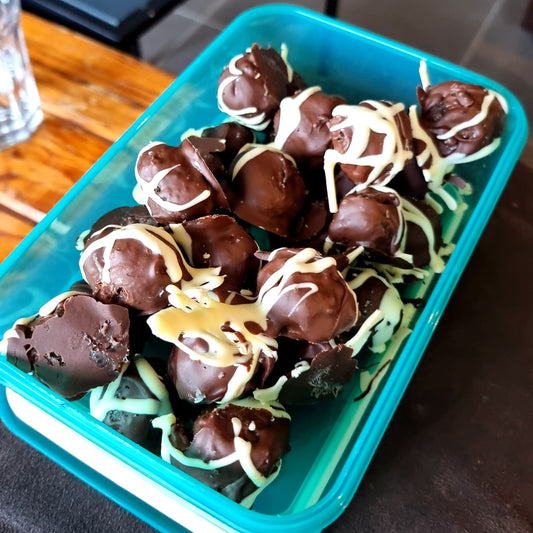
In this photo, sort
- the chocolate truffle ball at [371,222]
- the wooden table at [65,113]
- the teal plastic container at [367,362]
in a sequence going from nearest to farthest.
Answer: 1. the teal plastic container at [367,362]
2. the chocolate truffle ball at [371,222]
3. the wooden table at [65,113]

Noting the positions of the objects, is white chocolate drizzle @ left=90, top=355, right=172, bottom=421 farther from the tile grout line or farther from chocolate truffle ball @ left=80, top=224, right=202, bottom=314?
the tile grout line

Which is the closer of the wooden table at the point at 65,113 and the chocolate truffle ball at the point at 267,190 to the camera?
the chocolate truffle ball at the point at 267,190

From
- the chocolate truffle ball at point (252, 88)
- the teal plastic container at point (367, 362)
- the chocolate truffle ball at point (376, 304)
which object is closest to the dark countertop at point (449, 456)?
the teal plastic container at point (367, 362)

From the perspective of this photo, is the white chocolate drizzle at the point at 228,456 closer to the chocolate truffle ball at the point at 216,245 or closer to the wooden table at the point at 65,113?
the chocolate truffle ball at the point at 216,245

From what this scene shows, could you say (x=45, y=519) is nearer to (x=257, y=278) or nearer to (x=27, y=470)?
(x=27, y=470)

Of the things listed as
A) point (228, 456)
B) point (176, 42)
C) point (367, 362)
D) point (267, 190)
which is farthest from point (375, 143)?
point (176, 42)

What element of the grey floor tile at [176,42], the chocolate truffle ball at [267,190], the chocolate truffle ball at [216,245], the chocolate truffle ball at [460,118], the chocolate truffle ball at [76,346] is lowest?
the grey floor tile at [176,42]

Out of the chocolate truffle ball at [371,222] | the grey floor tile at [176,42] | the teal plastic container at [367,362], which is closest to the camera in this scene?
the teal plastic container at [367,362]
